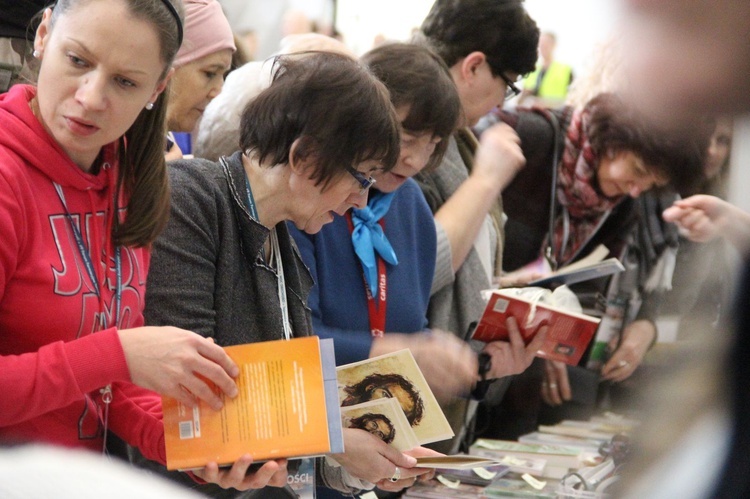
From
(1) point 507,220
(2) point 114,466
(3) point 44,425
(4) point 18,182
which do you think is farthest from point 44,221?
(1) point 507,220

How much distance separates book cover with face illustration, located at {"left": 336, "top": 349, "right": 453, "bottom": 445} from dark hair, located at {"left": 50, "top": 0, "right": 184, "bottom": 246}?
54 cm

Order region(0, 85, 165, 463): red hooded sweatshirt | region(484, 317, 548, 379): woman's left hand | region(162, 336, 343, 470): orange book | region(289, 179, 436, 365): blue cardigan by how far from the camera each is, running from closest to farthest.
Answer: region(0, 85, 165, 463): red hooded sweatshirt → region(162, 336, 343, 470): orange book → region(289, 179, 436, 365): blue cardigan → region(484, 317, 548, 379): woman's left hand

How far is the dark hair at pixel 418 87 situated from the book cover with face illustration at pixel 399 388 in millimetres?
763

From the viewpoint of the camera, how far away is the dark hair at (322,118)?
2021mm

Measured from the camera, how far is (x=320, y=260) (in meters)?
2.38

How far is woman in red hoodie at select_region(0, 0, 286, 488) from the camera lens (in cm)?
149

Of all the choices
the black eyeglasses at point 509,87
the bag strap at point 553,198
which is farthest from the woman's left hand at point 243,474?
the bag strap at point 553,198

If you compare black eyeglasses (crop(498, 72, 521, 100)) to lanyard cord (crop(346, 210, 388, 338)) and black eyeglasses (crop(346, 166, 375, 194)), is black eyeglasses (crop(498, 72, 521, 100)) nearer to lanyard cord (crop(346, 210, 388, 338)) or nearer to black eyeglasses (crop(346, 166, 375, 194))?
lanyard cord (crop(346, 210, 388, 338))

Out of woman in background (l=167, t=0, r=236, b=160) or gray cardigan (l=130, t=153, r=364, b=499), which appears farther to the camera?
woman in background (l=167, t=0, r=236, b=160)

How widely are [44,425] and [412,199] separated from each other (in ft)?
4.50

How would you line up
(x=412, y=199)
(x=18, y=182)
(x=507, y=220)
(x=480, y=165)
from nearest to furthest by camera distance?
1. (x=18, y=182)
2. (x=412, y=199)
3. (x=480, y=165)
4. (x=507, y=220)

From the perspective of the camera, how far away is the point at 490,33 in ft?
10.4

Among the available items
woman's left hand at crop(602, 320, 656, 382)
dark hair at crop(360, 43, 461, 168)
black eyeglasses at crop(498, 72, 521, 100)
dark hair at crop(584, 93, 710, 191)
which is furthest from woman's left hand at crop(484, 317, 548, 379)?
dark hair at crop(584, 93, 710, 191)

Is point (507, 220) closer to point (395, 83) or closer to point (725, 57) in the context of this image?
point (395, 83)
